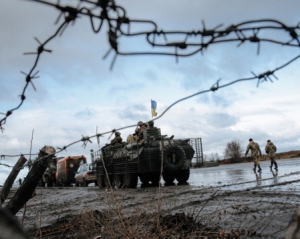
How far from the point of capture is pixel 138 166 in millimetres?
16531

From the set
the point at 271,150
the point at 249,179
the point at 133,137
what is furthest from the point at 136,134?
the point at 271,150

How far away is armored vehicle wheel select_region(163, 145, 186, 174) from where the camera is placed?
16750 mm

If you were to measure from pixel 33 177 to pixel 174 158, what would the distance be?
12.6 metres

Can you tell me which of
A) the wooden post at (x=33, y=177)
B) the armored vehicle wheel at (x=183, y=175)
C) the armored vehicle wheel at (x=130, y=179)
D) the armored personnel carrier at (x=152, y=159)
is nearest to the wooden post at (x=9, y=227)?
the wooden post at (x=33, y=177)

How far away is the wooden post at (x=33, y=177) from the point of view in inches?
178

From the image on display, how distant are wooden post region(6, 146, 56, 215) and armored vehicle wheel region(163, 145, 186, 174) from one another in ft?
39.6

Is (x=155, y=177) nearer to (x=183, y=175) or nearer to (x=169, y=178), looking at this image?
(x=169, y=178)

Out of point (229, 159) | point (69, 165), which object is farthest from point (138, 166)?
point (229, 159)

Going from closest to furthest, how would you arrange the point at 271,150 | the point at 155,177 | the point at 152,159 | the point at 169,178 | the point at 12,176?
the point at 12,176 < the point at 152,159 < the point at 169,178 < the point at 155,177 < the point at 271,150

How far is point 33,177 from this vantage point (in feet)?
15.0

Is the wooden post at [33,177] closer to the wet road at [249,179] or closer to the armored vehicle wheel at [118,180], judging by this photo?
the wet road at [249,179]

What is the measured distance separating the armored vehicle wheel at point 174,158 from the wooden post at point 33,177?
39.6 feet

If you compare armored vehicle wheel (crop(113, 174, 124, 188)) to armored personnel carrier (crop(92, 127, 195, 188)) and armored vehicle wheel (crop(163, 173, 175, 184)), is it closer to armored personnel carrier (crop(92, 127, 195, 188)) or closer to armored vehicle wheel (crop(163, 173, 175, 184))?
armored personnel carrier (crop(92, 127, 195, 188))

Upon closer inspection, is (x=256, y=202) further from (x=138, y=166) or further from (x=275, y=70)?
(x=138, y=166)
